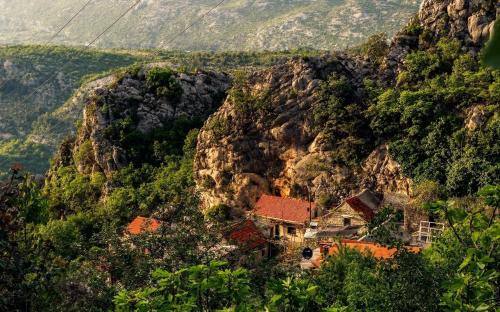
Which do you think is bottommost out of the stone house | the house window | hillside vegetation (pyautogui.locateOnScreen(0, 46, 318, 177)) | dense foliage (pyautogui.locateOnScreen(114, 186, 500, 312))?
hillside vegetation (pyautogui.locateOnScreen(0, 46, 318, 177))

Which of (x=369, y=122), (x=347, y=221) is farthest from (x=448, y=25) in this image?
(x=347, y=221)

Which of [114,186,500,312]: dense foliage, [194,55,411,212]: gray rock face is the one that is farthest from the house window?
[114,186,500,312]: dense foliage

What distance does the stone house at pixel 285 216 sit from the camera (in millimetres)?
33844

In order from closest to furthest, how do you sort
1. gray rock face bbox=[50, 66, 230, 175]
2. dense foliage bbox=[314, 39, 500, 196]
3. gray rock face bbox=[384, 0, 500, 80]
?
1. dense foliage bbox=[314, 39, 500, 196]
2. gray rock face bbox=[384, 0, 500, 80]
3. gray rock face bbox=[50, 66, 230, 175]

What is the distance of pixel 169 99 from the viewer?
46062 millimetres

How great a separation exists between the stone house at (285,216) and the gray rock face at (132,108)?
1426 cm

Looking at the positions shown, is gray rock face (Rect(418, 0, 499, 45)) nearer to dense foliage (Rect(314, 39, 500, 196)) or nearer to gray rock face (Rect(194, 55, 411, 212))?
dense foliage (Rect(314, 39, 500, 196))

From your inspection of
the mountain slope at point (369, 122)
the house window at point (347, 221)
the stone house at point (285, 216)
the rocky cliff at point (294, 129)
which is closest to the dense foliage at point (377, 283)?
the house window at point (347, 221)

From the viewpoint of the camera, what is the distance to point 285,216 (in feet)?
113

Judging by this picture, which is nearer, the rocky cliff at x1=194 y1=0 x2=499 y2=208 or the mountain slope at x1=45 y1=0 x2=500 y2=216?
the mountain slope at x1=45 y1=0 x2=500 y2=216

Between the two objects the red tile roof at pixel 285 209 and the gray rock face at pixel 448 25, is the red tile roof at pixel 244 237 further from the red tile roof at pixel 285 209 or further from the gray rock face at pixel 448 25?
the gray rock face at pixel 448 25

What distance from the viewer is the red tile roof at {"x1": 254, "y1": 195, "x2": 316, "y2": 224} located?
112ft

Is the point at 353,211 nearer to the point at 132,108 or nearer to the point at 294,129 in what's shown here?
the point at 294,129

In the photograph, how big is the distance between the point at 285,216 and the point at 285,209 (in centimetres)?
54
